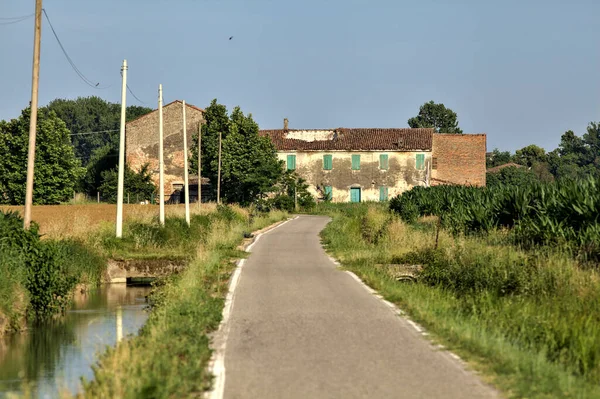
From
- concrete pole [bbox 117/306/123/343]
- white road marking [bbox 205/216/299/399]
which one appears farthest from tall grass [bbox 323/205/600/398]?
concrete pole [bbox 117/306/123/343]

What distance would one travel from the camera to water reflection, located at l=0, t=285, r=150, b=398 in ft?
44.2

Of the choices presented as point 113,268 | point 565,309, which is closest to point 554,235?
point 565,309

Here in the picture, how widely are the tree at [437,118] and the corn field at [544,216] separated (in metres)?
94.4

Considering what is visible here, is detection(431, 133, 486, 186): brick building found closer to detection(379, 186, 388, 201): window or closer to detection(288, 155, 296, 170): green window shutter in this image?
detection(379, 186, 388, 201): window

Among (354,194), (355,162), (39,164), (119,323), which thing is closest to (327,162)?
(355,162)

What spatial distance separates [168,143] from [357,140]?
18691 mm

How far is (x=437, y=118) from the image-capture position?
137 meters

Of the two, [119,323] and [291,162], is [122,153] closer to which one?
[119,323]

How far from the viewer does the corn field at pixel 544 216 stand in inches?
914

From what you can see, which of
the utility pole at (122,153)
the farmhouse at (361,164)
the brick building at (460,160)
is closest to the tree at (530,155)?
the brick building at (460,160)

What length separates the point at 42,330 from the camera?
1911 centimetres

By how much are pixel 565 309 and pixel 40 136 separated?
5762 cm

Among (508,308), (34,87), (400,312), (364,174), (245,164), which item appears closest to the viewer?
(508,308)

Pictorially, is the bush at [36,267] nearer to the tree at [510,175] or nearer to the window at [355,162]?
the window at [355,162]
